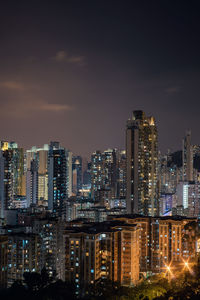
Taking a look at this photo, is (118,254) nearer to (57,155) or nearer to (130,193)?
(130,193)

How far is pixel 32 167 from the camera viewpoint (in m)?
31.8

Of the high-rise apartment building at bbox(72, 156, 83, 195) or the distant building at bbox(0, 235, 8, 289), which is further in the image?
the high-rise apartment building at bbox(72, 156, 83, 195)

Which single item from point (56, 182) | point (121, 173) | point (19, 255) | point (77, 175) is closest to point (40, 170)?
point (121, 173)

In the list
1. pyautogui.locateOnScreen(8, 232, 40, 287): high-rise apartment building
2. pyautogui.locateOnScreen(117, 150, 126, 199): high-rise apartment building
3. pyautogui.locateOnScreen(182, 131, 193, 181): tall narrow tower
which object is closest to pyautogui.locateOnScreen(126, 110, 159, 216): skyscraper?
pyautogui.locateOnScreen(8, 232, 40, 287): high-rise apartment building

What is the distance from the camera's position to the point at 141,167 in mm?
19422

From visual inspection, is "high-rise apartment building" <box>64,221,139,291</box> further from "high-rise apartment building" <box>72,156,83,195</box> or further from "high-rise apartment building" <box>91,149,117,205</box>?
"high-rise apartment building" <box>72,156,83,195</box>

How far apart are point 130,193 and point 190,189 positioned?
763 cm

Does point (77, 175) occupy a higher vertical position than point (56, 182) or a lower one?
higher

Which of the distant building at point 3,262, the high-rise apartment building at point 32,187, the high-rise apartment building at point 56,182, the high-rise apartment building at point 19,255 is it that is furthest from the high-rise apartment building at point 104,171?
the distant building at point 3,262

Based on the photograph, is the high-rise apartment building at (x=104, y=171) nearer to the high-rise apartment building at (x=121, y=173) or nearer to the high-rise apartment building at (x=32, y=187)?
the high-rise apartment building at (x=121, y=173)

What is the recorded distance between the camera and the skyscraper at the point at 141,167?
62.6 ft

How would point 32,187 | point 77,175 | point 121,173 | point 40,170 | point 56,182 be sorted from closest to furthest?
point 56,182 < point 32,187 < point 40,170 < point 121,173 < point 77,175

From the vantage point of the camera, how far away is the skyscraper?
1908cm

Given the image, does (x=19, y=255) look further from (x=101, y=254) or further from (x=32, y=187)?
(x=32, y=187)
